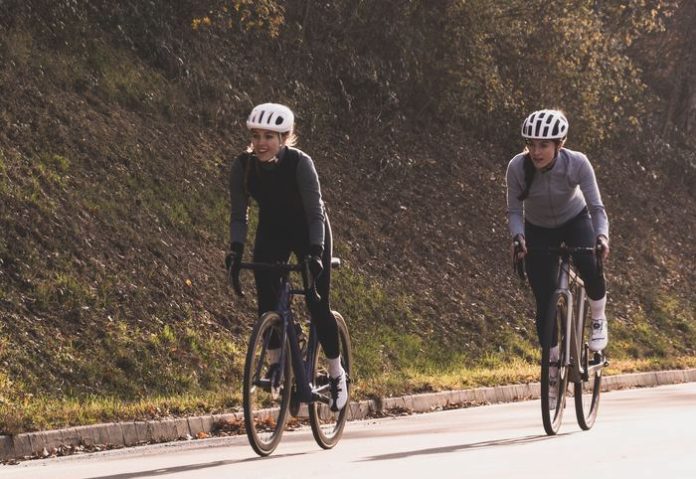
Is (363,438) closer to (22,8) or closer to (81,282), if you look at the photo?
(81,282)

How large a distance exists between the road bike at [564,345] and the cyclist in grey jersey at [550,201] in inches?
3.6

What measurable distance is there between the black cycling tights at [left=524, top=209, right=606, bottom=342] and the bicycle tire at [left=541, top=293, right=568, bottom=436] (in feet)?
0.37

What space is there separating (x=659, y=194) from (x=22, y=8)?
53.6ft

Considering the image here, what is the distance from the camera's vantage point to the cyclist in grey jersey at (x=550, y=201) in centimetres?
1060

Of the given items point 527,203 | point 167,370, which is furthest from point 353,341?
point 527,203

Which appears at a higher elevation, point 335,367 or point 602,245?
point 602,245

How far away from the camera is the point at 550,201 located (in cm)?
1077

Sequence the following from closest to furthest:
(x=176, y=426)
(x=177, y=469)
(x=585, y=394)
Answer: (x=177, y=469) < (x=585, y=394) < (x=176, y=426)

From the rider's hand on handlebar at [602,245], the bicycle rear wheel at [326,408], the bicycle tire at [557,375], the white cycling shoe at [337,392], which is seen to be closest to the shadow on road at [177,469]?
the bicycle rear wheel at [326,408]

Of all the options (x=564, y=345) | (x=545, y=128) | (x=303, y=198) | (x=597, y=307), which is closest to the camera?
(x=303, y=198)

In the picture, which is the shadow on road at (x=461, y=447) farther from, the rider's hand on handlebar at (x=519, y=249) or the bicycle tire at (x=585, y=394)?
the rider's hand on handlebar at (x=519, y=249)

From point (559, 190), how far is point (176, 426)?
135 inches

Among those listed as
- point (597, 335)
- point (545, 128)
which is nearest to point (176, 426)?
point (597, 335)

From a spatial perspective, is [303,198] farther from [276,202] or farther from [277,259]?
[277,259]
